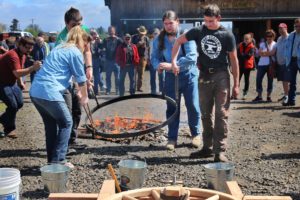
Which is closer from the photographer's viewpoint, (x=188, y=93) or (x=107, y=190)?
(x=107, y=190)

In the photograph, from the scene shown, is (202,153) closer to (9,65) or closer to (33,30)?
(9,65)

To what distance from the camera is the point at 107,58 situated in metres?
14.1

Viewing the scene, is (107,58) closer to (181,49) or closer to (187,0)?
(181,49)

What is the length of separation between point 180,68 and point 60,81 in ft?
5.91

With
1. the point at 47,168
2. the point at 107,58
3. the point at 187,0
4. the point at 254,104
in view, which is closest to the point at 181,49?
the point at 47,168

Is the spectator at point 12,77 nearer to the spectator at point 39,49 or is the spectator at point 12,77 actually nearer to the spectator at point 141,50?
the spectator at point 39,49

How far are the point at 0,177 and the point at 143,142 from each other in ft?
12.1

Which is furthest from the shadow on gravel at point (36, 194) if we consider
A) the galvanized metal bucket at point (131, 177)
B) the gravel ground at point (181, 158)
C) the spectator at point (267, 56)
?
the spectator at point (267, 56)

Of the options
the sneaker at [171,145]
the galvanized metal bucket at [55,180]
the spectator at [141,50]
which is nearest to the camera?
the galvanized metal bucket at [55,180]

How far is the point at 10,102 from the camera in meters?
7.64

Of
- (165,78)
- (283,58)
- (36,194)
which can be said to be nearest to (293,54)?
(283,58)

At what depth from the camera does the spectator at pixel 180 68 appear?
250 inches

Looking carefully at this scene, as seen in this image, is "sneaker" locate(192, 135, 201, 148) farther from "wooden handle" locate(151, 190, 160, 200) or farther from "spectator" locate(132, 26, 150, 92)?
"spectator" locate(132, 26, 150, 92)

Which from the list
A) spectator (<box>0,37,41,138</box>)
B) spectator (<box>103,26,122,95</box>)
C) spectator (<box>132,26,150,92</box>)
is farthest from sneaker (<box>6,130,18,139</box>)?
spectator (<box>132,26,150,92</box>)
